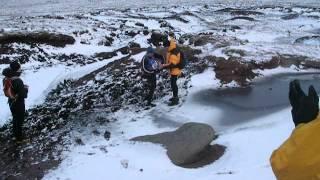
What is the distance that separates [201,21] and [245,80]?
13985 millimetres

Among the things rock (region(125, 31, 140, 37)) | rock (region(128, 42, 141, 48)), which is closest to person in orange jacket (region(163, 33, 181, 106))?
rock (region(128, 42, 141, 48))

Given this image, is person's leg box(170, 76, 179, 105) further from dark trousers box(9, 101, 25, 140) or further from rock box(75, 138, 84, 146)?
dark trousers box(9, 101, 25, 140)

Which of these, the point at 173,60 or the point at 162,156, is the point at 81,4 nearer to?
the point at 173,60

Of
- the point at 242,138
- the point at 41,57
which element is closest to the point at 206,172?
the point at 242,138

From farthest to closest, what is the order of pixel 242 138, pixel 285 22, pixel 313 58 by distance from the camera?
1. pixel 285 22
2. pixel 313 58
3. pixel 242 138

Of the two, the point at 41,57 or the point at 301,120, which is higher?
the point at 301,120

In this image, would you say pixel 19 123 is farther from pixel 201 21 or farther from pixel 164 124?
pixel 201 21

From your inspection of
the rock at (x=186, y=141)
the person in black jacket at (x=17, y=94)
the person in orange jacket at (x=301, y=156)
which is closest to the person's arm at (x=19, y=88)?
the person in black jacket at (x=17, y=94)

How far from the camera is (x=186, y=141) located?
341 inches

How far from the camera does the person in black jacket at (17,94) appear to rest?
9422 mm

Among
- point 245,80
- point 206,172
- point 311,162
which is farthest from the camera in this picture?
point 245,80

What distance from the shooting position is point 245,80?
42.4 feet

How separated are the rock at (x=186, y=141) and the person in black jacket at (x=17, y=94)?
2.10 meters

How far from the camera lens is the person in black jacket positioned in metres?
9.42
